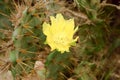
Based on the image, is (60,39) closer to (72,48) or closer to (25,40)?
(25,40)

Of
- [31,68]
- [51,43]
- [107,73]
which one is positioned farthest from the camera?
[107,73]

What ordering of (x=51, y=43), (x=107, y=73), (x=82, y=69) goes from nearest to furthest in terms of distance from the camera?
(x=51, y=43) < (x=82, y=69) < (x=107, y=73)

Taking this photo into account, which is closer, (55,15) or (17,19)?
(17,19)

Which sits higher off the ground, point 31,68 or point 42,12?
point 42,12

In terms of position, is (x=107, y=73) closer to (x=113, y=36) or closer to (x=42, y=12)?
(x=113, y=36)

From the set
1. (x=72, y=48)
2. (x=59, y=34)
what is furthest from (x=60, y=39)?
(x=72, y=48)

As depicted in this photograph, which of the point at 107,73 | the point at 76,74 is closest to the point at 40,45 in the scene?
the point at 76,74

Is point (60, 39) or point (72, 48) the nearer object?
point (60, 39)

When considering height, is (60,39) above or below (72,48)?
above
